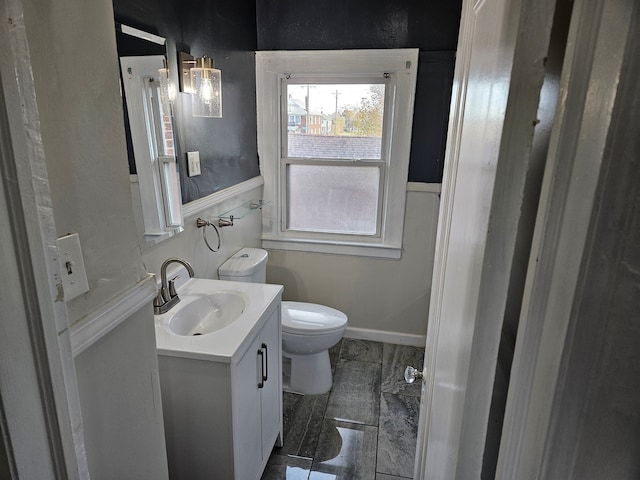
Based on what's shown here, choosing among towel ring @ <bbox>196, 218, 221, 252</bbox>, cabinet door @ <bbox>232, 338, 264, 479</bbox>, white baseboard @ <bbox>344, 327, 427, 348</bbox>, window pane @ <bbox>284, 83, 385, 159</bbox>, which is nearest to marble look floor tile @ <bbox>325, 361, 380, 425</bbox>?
white baseboard @ <bbox>344, 327, 427, 348</bbox>

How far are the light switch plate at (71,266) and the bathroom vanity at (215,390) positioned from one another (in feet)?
1.99

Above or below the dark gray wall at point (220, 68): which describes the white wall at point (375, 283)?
below

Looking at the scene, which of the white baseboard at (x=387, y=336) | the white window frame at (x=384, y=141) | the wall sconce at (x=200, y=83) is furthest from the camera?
the white baseboard at (x=387, y=336)

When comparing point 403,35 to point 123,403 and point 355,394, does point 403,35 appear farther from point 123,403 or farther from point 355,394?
point 123,403

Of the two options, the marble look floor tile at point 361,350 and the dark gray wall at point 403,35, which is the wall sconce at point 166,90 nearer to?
the dark gray wall at point 403,35

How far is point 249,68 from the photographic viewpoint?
2543 millimetres

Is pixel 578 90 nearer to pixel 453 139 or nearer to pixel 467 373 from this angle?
pixel 467 373

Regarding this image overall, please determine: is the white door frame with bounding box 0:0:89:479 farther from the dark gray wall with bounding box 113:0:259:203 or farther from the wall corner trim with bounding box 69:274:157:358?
the dark gray wall with bounding box 113:0:259:203

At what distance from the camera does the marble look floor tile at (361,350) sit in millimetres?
2764

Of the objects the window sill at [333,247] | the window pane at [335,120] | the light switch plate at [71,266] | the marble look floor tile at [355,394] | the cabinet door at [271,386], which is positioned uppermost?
the window pane at [335,120]

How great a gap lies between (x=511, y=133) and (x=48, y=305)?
646mm

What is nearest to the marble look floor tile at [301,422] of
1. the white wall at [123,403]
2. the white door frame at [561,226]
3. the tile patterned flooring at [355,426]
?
the tile patterned flooring at [355,426]

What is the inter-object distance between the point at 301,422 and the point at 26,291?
188 centimetres

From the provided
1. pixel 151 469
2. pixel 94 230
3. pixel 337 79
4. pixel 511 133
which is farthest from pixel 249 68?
pixel 511 133
